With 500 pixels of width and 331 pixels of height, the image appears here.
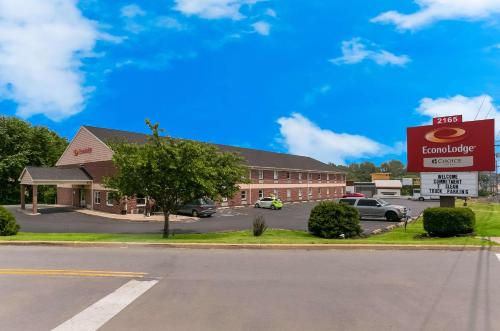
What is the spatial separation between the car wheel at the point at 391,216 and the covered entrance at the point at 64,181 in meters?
27.7

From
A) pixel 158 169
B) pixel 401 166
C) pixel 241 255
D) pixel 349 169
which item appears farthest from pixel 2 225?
pixel 401 166

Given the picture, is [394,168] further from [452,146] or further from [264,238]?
[264,238]

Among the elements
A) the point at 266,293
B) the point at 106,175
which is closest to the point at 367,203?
the point at 106,175

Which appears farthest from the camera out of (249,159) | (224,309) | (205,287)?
(249,159)

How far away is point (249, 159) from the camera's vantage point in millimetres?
52000

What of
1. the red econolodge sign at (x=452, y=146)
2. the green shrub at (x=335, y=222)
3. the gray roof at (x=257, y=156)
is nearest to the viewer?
the green shrub at (x=335, y=222)

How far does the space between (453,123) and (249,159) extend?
35.5 metres

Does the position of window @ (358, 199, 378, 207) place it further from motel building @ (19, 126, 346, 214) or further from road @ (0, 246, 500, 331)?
road @ (0, 246, 500, 331)

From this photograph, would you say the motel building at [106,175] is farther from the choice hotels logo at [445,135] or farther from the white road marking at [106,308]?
the choice hotels logo at [445,135]

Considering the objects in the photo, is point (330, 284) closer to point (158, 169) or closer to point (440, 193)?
point (158, 169)

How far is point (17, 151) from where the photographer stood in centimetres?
5259

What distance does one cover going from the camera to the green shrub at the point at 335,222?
16797 millimetres

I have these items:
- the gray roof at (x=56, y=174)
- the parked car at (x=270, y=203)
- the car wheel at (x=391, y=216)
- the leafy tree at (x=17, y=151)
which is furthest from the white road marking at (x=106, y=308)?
the leafy tree at (x=17, y=151)

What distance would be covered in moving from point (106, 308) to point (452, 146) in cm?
1631
